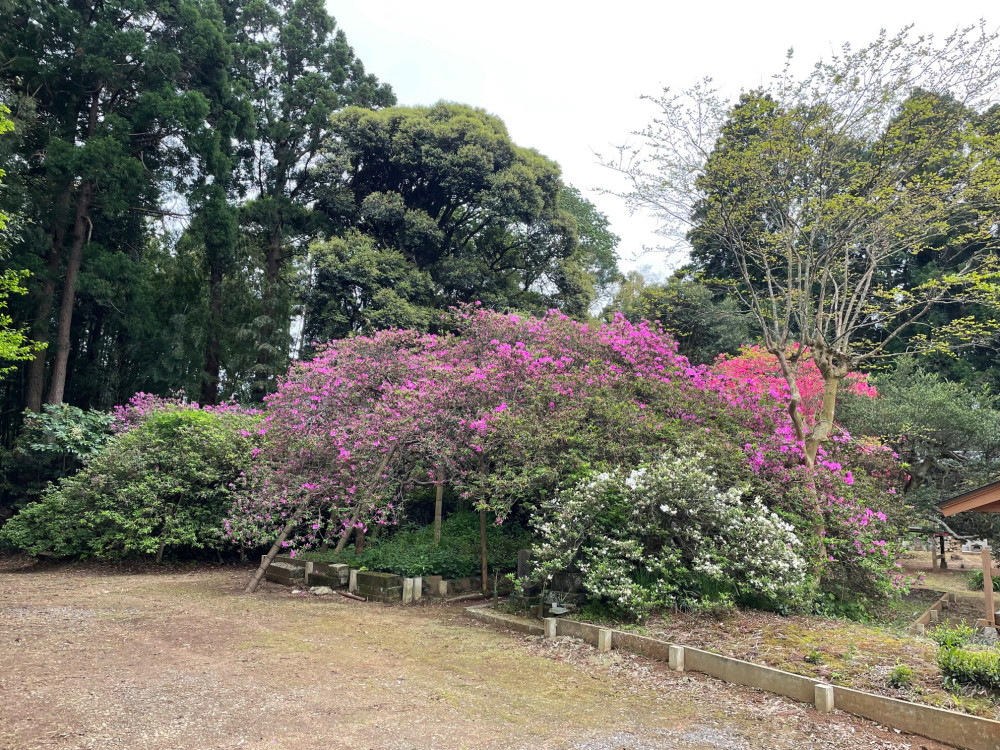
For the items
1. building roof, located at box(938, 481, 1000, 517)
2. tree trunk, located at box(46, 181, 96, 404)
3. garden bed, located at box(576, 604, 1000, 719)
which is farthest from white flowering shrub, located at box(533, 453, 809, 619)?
tree trunk, located at box(46, 181, 96, 404)

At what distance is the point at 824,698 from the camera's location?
386cm

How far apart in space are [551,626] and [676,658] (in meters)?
Answer: 1.39

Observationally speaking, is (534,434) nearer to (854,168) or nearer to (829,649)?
(829,649)

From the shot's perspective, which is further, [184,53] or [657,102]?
[184,53]

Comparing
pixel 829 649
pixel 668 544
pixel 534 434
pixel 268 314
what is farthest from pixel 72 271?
pixel 829 649

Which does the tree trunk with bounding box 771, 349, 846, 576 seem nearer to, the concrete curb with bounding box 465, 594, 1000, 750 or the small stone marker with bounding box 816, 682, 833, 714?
the concrete curb with bounding box 465, 594, 1000, 750

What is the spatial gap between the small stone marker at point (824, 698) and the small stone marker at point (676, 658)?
3.39 ft

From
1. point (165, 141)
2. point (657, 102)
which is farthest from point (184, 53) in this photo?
point (657, 102)

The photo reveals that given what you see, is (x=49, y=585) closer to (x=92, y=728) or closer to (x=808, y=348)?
(x=92, y=728)

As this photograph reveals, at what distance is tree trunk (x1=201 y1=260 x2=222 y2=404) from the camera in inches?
692

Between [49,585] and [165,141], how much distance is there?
1175cm

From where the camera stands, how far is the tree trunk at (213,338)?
692 inches

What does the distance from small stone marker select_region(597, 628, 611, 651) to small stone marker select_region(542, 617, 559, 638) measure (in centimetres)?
56

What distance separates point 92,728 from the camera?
3.53 meters
